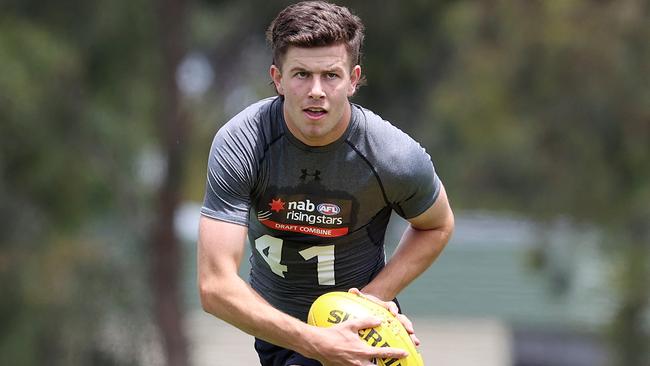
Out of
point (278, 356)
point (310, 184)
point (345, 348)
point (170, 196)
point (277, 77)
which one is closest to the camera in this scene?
point (345, 348)

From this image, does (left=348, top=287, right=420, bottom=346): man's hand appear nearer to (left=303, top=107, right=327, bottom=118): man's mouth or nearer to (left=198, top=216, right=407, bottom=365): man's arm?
(left=198, top=216, right=407, bottom=365): man's arm

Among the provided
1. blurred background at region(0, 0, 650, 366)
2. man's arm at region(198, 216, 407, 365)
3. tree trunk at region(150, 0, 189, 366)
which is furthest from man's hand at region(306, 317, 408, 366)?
tree trunk at region(150, 0, 189, 366)

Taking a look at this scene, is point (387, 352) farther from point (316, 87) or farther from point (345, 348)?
point (316, 87)

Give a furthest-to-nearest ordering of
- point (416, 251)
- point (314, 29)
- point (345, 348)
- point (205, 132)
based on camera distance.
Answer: point (205, 132) < point (416, 251) < point (314, 29) < point (345, 348)

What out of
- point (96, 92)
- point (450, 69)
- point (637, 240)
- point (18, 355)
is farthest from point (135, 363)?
point (637, 240)

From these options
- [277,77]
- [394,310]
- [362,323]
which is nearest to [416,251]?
[394,310]

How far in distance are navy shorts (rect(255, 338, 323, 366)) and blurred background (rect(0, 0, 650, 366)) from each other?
40.7ft

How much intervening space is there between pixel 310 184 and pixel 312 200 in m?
0.08

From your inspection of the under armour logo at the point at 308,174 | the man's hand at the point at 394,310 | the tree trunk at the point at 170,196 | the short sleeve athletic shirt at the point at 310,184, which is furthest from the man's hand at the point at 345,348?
the tree trunk at the point at 170,196

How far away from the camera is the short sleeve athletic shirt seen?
20.9 feet

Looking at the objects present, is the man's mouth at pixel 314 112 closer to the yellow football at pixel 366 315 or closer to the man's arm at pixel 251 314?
the man's arm at pixel 251 314

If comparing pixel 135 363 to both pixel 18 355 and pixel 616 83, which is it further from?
pixel 616 83

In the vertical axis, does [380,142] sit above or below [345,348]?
above

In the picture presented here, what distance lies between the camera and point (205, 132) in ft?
90.1
